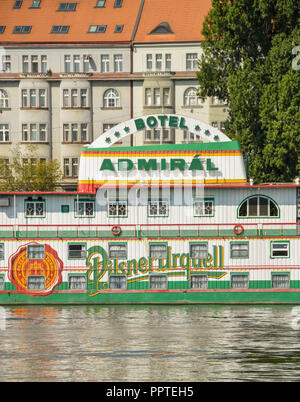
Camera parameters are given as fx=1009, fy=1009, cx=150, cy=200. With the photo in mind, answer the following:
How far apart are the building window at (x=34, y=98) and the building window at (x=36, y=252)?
40.6m

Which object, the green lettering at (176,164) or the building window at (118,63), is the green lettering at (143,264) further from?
the building window at (118,63)

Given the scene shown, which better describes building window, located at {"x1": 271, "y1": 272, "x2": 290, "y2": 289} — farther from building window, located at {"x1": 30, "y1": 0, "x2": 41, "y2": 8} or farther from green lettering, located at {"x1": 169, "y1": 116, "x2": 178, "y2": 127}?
building window, located at {"x1": 30, "y1": 0, "x2": 41, "y2": 8}

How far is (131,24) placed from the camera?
8750 cm

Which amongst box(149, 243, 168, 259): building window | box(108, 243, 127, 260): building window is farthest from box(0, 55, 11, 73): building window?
box(149, 243, 168, 259): building window

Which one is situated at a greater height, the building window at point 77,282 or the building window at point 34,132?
the building window at point 34,132

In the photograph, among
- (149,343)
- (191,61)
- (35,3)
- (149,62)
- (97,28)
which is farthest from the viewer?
(35,3)

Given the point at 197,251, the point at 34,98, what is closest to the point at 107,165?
the point at 197,251

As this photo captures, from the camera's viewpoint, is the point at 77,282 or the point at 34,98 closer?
the point at 77,282

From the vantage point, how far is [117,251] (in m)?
48.4

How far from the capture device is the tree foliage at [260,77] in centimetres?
6047

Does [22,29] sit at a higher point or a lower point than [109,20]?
lower

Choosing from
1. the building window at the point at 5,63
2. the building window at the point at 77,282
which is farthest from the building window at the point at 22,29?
the building window at the point at 77,282

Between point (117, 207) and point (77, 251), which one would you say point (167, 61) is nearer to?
point (117, 207)

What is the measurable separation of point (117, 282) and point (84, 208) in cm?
390
